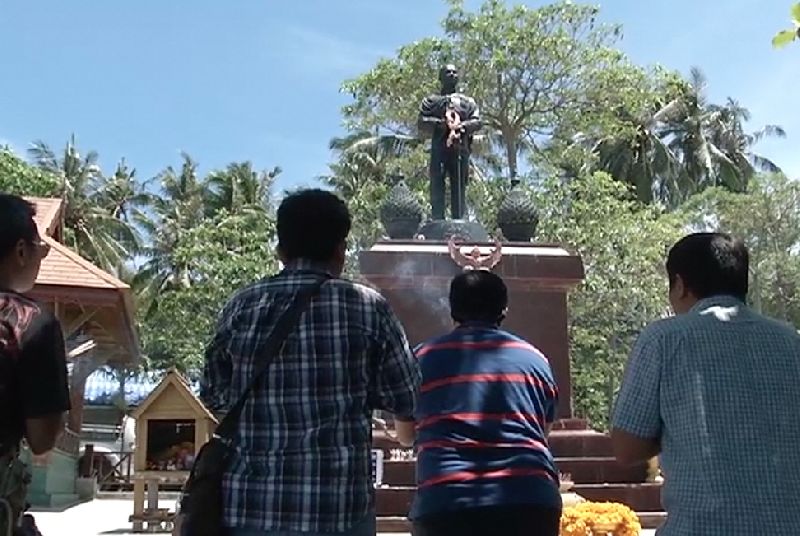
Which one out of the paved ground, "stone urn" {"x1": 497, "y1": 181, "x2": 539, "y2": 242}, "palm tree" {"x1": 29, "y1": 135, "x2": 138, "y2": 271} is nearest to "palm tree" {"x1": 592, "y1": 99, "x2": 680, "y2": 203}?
"palm tree" {"x1": 29, "y1": 135, "x2": 138, "y2": 271}

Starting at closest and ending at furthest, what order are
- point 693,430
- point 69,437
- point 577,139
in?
point 693,430 → point 69,437 → point 577,139

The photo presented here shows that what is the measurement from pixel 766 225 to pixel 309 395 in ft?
95.1

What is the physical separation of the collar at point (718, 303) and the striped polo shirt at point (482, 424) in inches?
24.7

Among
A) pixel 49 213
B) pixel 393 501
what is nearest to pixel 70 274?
pixel 49 213

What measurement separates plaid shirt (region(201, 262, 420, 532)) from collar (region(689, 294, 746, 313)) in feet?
2.39

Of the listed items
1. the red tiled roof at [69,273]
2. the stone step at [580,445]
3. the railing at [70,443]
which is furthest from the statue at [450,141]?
the railing at [70,443]

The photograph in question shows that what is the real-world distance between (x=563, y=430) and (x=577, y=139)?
66.7 ft

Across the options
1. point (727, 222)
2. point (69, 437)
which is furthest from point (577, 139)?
point (69, 437)

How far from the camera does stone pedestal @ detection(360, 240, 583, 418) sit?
991 centimetres

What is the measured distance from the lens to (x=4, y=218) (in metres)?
2.51

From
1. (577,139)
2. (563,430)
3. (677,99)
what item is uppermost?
(677,99)

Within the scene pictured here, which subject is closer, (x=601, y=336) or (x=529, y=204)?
(x=529, y=204)

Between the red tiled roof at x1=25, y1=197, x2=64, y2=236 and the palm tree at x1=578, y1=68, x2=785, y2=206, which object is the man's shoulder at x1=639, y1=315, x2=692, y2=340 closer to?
the red tiled roof at x1=25, y1=197, x2=64, y2=236

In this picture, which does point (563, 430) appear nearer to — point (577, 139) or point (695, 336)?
point (695, 336)
